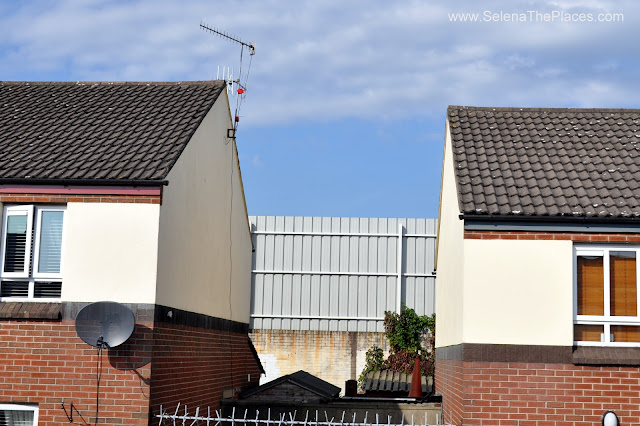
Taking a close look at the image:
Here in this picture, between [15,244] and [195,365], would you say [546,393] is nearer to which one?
[195,365]

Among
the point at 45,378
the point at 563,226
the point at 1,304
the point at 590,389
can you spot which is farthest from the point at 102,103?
the point at 590,389

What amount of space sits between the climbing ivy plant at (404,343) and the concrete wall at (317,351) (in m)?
0.28

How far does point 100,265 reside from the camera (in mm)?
12734

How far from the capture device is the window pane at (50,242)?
13.1m

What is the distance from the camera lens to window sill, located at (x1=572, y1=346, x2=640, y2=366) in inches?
485

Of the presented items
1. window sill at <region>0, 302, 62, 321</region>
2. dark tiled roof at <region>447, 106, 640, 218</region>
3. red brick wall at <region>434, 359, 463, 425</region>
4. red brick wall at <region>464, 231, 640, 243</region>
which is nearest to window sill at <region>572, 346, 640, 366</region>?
red brick wall at <region>464, 231, 640, 243</region>

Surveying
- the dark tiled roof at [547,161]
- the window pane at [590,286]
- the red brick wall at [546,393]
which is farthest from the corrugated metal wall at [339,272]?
the red brick wall at [546,393]

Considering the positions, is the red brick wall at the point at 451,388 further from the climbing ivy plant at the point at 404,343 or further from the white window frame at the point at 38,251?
the climbing ivy plant at the point at 404,343

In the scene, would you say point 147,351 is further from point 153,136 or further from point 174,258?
point 153,136

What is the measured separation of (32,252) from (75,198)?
3.64ft

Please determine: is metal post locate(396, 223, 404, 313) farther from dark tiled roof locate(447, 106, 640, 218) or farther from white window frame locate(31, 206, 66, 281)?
white window frame locate(31, 206, 66, 281)

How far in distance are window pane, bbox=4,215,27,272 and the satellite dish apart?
1.76 metres

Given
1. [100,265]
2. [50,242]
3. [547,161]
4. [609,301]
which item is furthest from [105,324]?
[547,161]

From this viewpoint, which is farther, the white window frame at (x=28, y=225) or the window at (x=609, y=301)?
the white window frame at (x=28, y=225)
